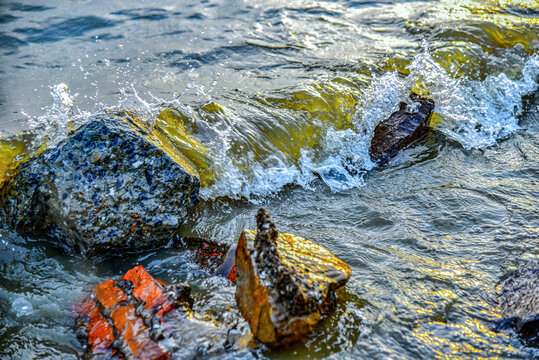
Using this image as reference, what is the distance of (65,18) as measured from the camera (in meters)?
7.26

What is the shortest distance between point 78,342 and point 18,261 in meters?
1.03

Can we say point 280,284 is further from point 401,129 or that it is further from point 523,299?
point 401,129

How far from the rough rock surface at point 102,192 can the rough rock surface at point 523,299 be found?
2167mm

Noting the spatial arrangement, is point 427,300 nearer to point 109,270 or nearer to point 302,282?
point 302,282

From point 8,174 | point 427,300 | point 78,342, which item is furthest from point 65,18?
point 427,300

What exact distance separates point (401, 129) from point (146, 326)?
3365 mm

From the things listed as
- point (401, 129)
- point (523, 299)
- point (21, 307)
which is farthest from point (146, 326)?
point (401, 129)

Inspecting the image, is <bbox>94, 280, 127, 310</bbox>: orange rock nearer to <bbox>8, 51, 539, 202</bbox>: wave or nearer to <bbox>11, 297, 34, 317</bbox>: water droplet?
<bbox>11, 297, 34, 317</bbox>: water droplet

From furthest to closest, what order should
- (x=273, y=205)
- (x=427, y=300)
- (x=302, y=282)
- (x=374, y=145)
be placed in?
(x=374, y=145) → (x=273, y=205) → (x=427, y=300) → (x=302, y=282)

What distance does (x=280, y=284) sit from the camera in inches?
82.1

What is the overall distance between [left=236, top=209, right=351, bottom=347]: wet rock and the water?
10 centimetres

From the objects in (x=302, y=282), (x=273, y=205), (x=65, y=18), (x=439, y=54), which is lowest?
(x=273, y=205)

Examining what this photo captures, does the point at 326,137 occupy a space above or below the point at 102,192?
below

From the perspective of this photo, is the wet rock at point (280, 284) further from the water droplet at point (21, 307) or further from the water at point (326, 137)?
the water droplet at point (21, 307)
